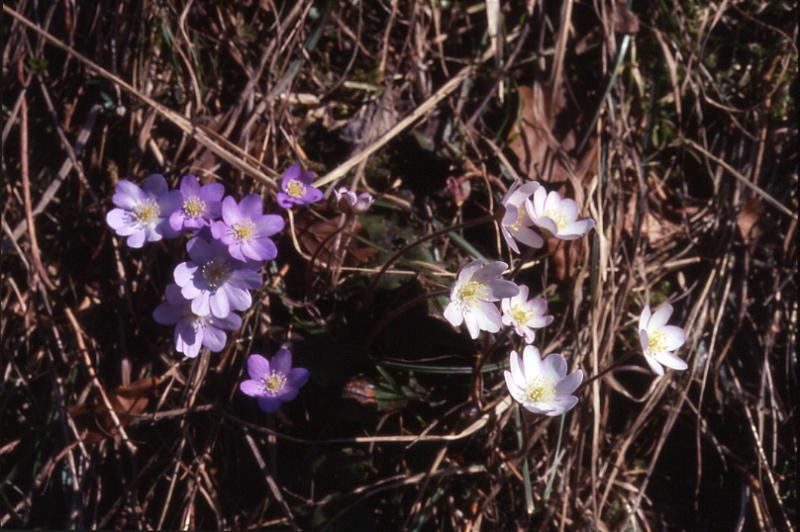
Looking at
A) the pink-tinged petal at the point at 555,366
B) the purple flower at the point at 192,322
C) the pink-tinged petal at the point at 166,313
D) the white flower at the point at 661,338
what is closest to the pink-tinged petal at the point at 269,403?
the purple flower at the point at 192,322

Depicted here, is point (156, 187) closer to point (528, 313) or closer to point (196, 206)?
point (196, 206)

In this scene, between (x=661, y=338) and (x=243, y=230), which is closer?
(x=243, y=230)

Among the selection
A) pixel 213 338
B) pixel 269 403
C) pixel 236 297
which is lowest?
pixel 269 403

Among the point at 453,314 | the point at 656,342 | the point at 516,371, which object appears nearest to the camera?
the point at 453,314

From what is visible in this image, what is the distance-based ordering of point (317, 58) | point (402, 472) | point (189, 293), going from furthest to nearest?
point (317, 58)
point (402, 472)
point (189, 293)

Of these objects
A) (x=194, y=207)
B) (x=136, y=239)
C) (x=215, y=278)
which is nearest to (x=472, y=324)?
(x=215, y=278)

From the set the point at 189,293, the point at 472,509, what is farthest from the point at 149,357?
the point at 472,509

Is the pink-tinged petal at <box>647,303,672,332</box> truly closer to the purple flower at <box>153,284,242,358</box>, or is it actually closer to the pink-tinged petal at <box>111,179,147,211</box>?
the purple flower at <box>153,284,242,358</box>

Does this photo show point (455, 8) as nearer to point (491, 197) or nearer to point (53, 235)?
point (491, 197)

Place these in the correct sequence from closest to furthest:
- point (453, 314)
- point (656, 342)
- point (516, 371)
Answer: point (453, 314), point (516, 371), point (656, 342)
